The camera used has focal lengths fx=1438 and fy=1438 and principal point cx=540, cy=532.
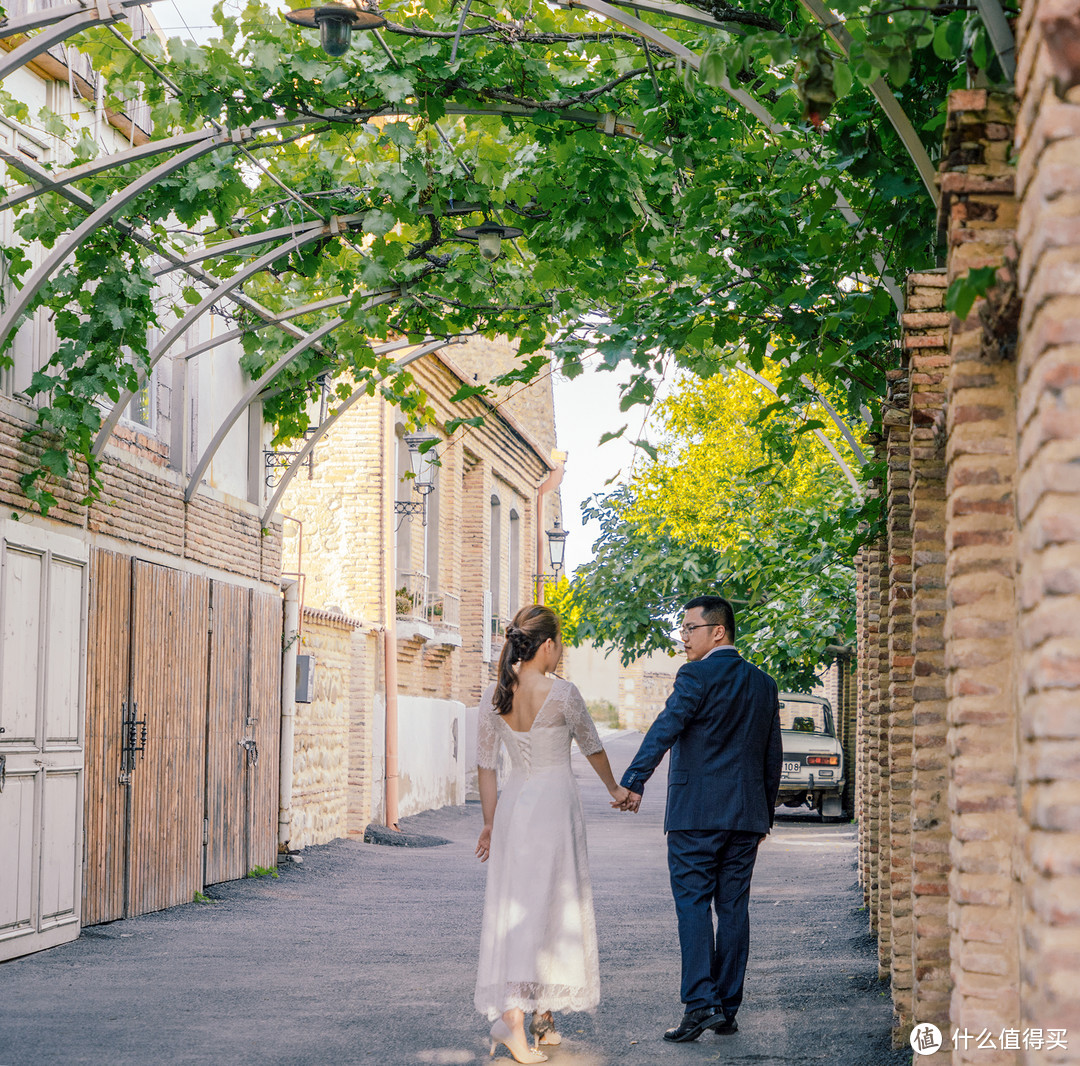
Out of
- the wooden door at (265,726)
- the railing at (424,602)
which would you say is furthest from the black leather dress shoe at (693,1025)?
the railing at (424,602)

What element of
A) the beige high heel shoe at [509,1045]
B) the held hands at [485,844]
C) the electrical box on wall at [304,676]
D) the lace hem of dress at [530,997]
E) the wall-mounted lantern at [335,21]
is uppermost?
the wall-mounted lantern at [335,21]

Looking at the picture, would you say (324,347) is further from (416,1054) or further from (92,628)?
(416,1054)

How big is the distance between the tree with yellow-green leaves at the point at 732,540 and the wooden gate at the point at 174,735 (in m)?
4.27

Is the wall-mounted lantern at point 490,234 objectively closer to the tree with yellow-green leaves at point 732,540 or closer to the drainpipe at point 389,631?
the tree with yellow-green leaves at point 732,540

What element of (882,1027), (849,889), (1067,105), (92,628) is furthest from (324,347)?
(1067,105)

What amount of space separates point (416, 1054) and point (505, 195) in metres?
5.16

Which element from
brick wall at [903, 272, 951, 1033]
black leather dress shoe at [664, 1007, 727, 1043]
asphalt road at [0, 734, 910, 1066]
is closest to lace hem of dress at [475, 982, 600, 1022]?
asphalt road at [0, 734, 910, 1066]

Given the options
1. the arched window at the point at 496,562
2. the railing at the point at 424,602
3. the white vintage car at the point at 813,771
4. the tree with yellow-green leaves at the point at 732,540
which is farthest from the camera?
the arched window at the point at 496,562

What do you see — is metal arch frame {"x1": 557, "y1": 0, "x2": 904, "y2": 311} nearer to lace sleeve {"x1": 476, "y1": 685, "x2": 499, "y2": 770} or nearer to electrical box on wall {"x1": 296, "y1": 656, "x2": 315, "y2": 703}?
lace sleeve {"x1": 476, "y1": 685, "x2": 499, "y2": 770}

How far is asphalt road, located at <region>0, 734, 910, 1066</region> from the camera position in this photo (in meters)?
6.30

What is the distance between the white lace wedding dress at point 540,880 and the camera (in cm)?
605

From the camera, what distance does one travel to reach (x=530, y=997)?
6.06m

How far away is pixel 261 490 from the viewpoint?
46.7 feet

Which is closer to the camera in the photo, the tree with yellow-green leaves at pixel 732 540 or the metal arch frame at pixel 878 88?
the metal arch frame at pixel 878 88
